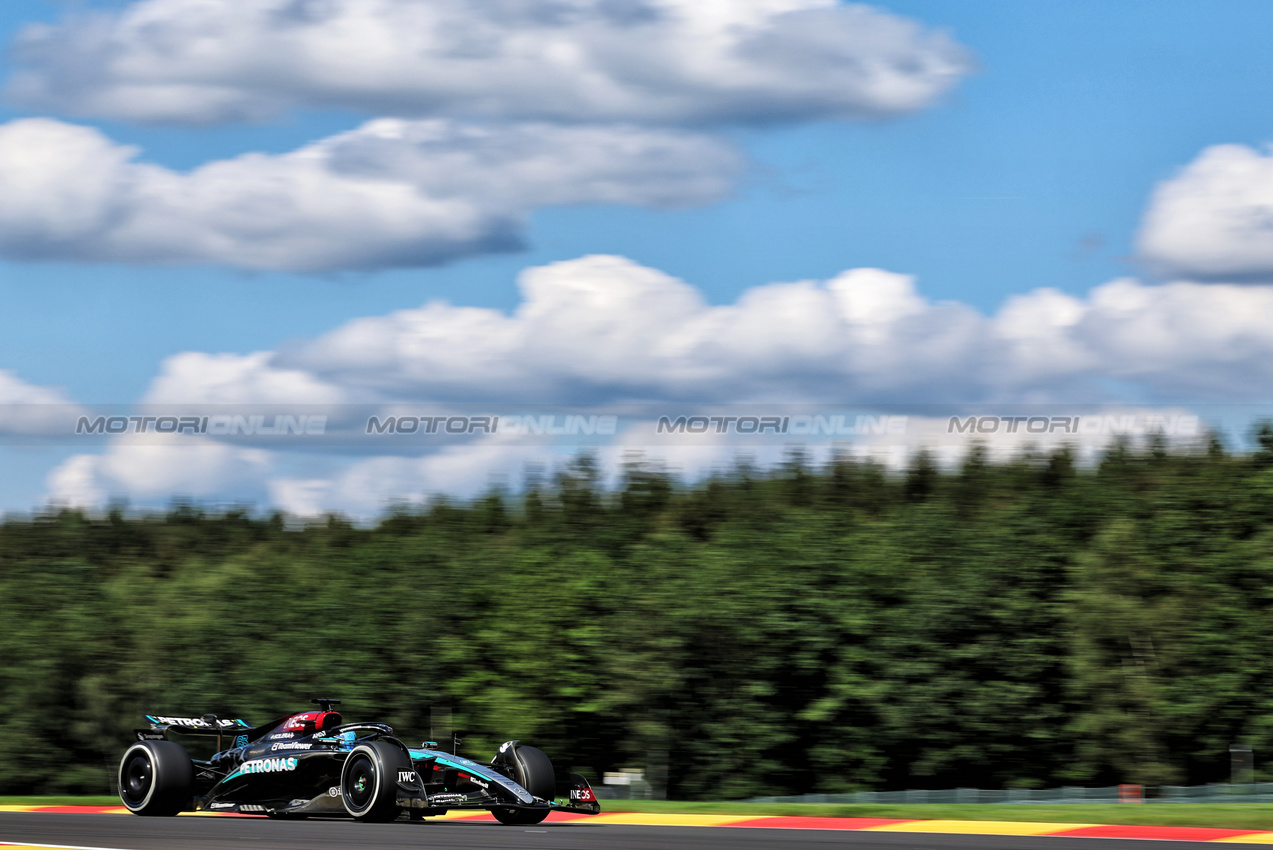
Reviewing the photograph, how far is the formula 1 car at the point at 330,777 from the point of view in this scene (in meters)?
15.2

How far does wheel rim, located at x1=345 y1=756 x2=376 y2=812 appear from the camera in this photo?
49.8 ft

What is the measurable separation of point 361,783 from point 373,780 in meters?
0.31

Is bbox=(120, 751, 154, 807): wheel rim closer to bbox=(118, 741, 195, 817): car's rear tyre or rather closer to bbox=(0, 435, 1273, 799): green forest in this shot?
bbox=(118, 741, 195, 817): car's rear tyre

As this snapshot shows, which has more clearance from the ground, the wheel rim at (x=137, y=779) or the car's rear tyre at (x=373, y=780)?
the car's rear tyre at (x=373, y=780)

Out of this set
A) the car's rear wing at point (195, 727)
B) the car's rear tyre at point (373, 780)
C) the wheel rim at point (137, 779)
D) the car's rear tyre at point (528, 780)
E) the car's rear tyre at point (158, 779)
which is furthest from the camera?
the car's rear wing at point (195, 727)

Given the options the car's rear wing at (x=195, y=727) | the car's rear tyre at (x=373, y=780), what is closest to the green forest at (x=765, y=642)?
the car's rear wing at (x=195, y=727)

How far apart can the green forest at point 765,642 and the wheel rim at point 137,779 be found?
3172cm

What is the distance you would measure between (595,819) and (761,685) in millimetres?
31726

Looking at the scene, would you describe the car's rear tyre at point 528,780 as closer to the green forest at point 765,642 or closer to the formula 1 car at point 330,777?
the formula 1 car at point 330,777

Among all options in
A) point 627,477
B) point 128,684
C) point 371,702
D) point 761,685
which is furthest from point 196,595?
point 761,685

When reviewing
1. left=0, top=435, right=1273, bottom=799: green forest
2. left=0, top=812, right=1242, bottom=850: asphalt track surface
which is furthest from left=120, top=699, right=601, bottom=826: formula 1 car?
left=0, top=435, right=1273, bottom=799: green forest

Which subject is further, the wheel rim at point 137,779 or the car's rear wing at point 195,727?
the car's rear wing at point 195,727

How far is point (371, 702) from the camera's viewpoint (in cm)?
5094

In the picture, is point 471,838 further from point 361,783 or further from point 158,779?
point 158,779
